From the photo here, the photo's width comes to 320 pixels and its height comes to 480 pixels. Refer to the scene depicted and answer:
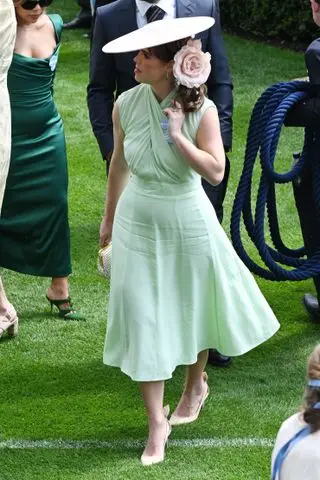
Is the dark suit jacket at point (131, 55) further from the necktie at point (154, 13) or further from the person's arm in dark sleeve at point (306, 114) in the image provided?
the person's arm in dark sleeve at point (306, 114)

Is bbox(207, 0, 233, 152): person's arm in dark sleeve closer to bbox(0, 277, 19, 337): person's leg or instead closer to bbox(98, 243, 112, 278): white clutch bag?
bbox(98, 243, 112, 278): white clutch bag

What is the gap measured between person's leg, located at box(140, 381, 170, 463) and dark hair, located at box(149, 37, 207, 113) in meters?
1.20

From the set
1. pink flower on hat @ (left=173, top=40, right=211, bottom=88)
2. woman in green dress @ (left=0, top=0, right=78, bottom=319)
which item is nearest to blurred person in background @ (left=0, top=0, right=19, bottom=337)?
pink flower on hat @ (left=173, top=40, right=211, bottom=88)

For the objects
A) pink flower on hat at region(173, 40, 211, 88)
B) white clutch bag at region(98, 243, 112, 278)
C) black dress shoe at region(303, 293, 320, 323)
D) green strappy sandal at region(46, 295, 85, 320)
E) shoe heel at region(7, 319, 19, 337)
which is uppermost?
pink flower on hat at region(173, 40, 211, 88)

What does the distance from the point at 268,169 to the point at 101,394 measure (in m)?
1.37

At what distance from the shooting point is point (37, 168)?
6.71m

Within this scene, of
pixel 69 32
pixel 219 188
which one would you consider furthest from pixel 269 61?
pixel 219 188

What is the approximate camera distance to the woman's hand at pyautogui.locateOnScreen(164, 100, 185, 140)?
16.6 ft

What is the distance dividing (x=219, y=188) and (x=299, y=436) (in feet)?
8.90

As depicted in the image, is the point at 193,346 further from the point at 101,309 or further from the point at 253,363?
the point at 101,309

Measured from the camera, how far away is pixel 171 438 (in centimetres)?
555

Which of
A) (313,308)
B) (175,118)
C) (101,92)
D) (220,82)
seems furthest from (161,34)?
(313,308)

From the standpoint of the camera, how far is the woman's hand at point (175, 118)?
200 inches

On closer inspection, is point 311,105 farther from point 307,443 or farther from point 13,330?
point 307,443
